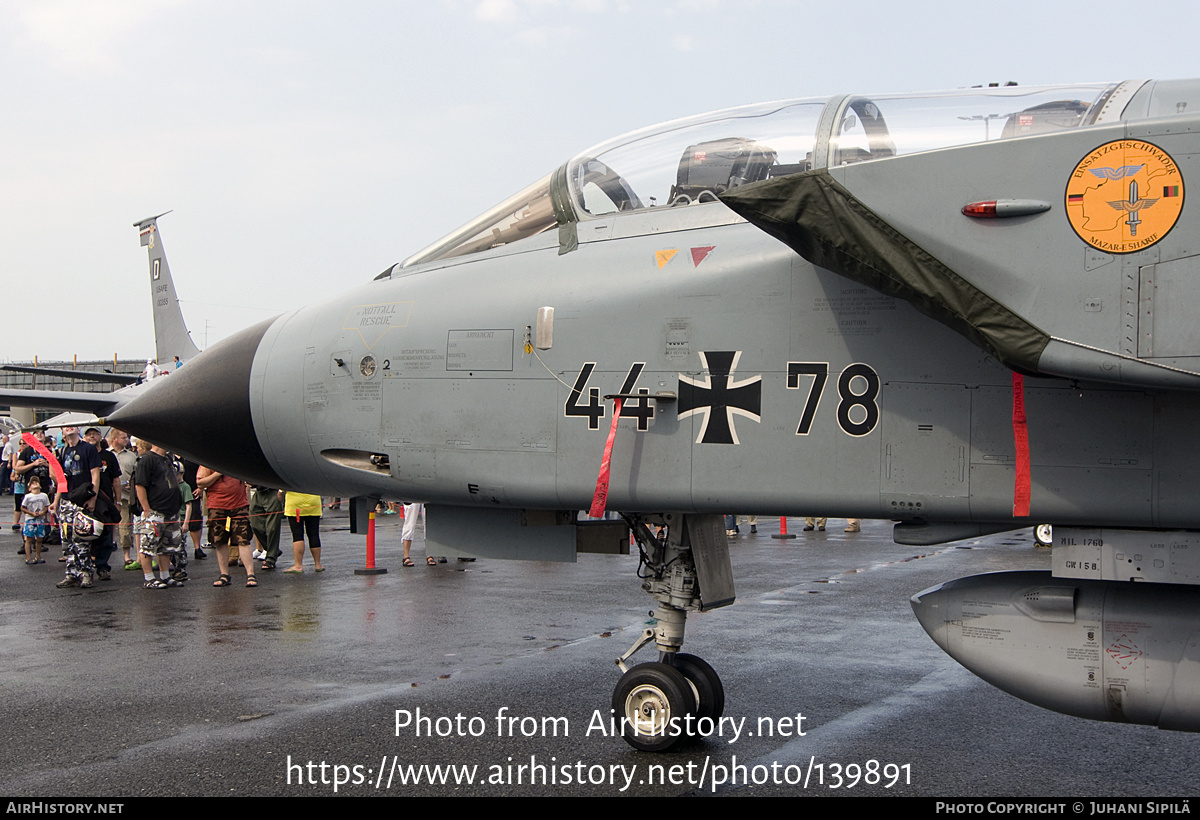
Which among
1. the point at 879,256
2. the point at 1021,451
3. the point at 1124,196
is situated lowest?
the point at 1021,451

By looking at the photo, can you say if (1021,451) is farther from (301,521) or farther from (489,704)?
(301,521)

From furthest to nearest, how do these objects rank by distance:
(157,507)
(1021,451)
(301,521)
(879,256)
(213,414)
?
(301,521) < (157,507) < (213,414) < (1021,451) < (879,256)

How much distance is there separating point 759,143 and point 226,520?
9.22 m

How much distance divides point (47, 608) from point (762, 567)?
8271mm

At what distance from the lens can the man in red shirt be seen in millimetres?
12328

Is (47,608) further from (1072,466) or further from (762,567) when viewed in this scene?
(1072,466)

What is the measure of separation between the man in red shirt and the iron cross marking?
28.3 ft

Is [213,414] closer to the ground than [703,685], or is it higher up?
higher up

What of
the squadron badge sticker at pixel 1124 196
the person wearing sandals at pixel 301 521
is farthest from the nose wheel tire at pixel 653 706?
the person wearing sandals at pixel 301 521

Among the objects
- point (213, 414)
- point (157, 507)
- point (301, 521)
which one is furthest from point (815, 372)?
point (301, 521)

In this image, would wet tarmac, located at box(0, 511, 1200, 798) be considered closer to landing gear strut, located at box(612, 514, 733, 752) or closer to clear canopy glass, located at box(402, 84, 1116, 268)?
landing gear strut, located at box(612, 514, 733, 752)

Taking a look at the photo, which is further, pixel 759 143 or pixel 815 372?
pixel 759 143

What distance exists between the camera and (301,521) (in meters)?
13.7

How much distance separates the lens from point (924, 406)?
4.73 meters
